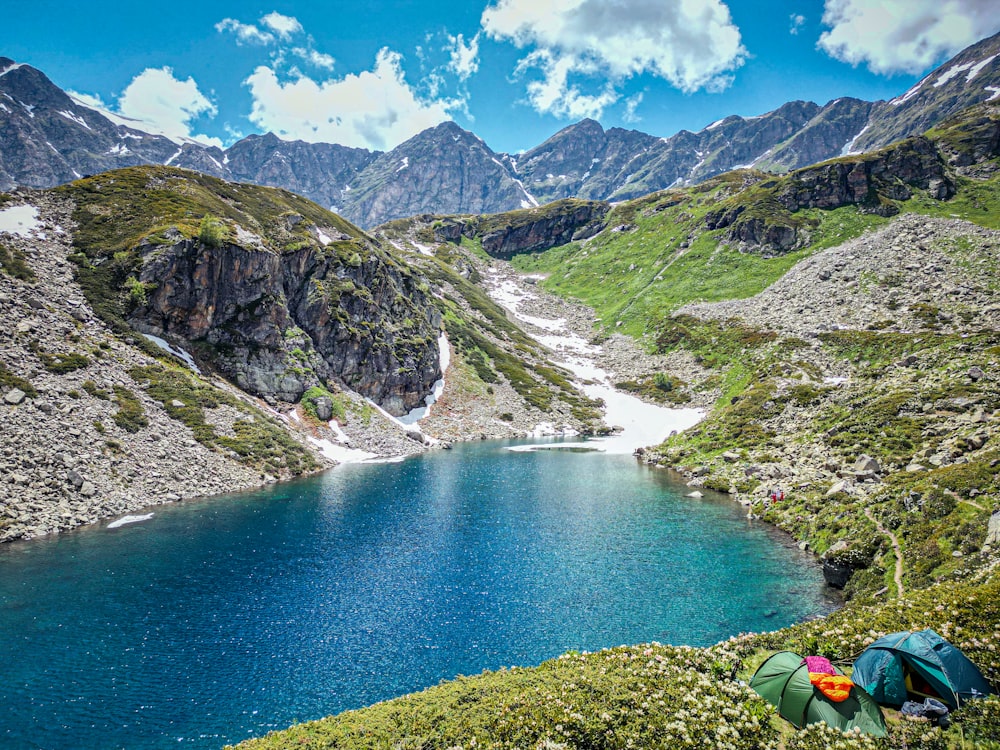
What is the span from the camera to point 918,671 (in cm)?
1230

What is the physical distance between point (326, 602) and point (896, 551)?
3549 cm

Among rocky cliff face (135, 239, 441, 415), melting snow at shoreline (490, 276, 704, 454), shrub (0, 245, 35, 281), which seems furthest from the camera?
melting snow at shoreline (490, 276, 704, 454)

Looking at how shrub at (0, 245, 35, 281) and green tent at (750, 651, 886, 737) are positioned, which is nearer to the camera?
green tent at (750, 651, 886, 737)

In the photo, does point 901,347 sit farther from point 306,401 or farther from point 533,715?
point 306,401

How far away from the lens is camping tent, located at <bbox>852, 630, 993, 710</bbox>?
1184 centimetres

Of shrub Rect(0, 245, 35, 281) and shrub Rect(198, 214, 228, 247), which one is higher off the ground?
shrub Rect(198, 214, 228, 247)

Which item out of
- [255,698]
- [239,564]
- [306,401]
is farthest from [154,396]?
[255,698]

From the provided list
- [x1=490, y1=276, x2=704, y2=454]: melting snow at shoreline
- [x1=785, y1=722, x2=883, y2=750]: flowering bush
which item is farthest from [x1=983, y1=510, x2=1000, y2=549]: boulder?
[x1=490, y1=276, x2=704, y2=454]: melting snow at shoreline

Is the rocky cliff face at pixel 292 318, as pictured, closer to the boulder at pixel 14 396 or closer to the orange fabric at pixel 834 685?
the boulder at pixel 14 396

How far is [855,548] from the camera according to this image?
30.4 metres

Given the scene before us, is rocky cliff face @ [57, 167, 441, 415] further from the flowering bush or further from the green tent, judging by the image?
the flowering bush

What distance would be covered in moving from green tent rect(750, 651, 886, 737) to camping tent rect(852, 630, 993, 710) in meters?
0.90

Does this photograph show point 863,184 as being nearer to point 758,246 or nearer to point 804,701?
point 758,246

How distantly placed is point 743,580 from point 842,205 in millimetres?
159923
